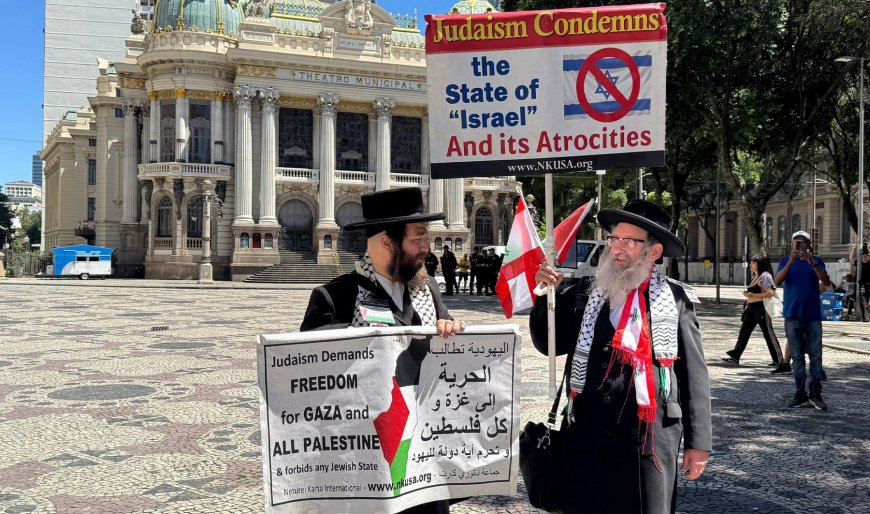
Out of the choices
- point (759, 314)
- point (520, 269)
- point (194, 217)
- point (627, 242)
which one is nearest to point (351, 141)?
point (194, 217)

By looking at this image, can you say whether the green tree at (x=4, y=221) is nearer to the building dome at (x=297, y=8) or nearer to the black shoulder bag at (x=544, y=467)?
the building dome at (x=297, y=8)

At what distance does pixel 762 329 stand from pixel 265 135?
41082mm

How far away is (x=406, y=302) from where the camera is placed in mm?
3656

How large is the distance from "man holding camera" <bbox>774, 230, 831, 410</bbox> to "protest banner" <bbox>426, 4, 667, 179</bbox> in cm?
549

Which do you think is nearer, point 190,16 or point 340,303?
point 340,303

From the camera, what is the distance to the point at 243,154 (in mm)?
48500

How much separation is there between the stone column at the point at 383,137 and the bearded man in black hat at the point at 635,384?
47653 millimetres

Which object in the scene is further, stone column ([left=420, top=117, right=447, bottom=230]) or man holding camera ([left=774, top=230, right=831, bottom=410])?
stone column ([left=420, top=117, right=447, bottom=230])

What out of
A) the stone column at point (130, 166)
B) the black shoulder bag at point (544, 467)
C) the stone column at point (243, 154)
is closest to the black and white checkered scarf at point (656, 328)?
the black shoulder bag at point (544, 467)

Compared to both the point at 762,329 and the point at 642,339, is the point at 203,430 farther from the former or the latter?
the point at 762,329

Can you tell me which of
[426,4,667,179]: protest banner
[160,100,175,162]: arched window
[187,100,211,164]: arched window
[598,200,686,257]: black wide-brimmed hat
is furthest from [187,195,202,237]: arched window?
[598,200,686,257]: black wide-brimmed hat

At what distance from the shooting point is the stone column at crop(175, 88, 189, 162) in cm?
4806

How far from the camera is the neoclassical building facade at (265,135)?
4812cm

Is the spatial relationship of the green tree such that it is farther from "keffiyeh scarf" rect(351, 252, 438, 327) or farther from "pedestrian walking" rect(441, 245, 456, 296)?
"keffiyeh scarf" rect(351, 252, 438, 327)
